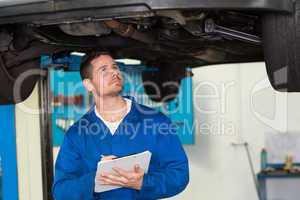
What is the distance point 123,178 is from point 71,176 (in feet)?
0.72

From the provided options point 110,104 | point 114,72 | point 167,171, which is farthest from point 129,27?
point 167,171

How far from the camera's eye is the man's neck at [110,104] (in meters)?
1.33

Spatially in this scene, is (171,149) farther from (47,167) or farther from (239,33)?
(47,167)

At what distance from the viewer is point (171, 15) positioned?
1.10 m

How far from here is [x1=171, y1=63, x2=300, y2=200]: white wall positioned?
2.69 meters

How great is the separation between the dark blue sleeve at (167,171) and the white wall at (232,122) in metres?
1.39

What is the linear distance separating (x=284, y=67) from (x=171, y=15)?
36 cm

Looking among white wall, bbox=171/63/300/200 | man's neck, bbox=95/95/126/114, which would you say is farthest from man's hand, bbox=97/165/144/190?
white wall, bbox=171/63/300/200

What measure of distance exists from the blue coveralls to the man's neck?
0.03m

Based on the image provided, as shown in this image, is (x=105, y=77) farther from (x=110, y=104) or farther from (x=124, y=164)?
(x=124, y=164)

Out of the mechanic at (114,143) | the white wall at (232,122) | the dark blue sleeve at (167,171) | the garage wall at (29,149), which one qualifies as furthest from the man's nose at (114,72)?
the white wall at (232,122)

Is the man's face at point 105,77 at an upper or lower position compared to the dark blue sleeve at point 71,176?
upper

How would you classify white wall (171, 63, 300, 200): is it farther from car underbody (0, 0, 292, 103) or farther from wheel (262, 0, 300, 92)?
wheel (262, 0, 300, 92)

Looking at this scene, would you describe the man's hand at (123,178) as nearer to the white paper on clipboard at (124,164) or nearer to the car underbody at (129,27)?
the white paper on clipboard at (124,164)
